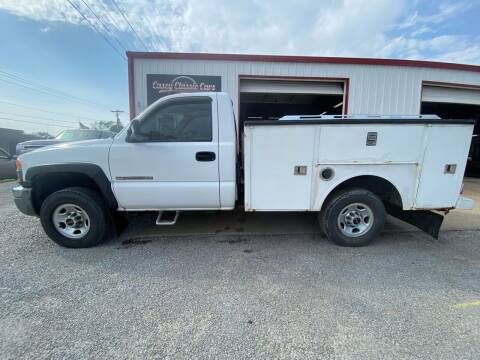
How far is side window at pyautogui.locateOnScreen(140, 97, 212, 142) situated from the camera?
3082 mm

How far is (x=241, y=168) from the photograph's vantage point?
3430 mm

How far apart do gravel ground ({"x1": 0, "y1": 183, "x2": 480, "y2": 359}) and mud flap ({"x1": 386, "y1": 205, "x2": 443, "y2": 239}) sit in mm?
279

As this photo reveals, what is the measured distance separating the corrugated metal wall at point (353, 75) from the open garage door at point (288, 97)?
399mm

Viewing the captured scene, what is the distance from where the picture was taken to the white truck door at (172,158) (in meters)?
3.04

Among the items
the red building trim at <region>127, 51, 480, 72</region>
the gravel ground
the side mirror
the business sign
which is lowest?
the gravel ground

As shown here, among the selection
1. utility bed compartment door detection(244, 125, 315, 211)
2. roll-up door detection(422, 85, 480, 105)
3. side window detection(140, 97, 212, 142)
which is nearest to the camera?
utility bed compartment door detection(244, 125, 315, 211)

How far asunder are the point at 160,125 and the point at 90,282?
6.80 ft

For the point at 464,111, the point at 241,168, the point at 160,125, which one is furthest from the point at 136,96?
the point at 464,111

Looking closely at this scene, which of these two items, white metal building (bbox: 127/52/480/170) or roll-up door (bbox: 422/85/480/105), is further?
roll-up door (bbox: 422/85/480/105)

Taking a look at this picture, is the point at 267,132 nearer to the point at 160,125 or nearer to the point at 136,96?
the point at 160,125

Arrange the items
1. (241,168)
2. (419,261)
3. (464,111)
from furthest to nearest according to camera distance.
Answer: (464,111) < (241,168) < (419,261)

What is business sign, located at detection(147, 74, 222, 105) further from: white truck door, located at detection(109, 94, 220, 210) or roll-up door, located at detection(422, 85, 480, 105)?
roll-up door, located at detection(422, 85, 480, 105)

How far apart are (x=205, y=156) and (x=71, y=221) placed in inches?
86.2

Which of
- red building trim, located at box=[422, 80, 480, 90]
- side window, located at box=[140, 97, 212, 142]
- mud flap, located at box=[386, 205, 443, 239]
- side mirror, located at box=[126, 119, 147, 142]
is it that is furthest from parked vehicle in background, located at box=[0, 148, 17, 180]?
red building trim, located at box=[422, 80, 480, 90]
